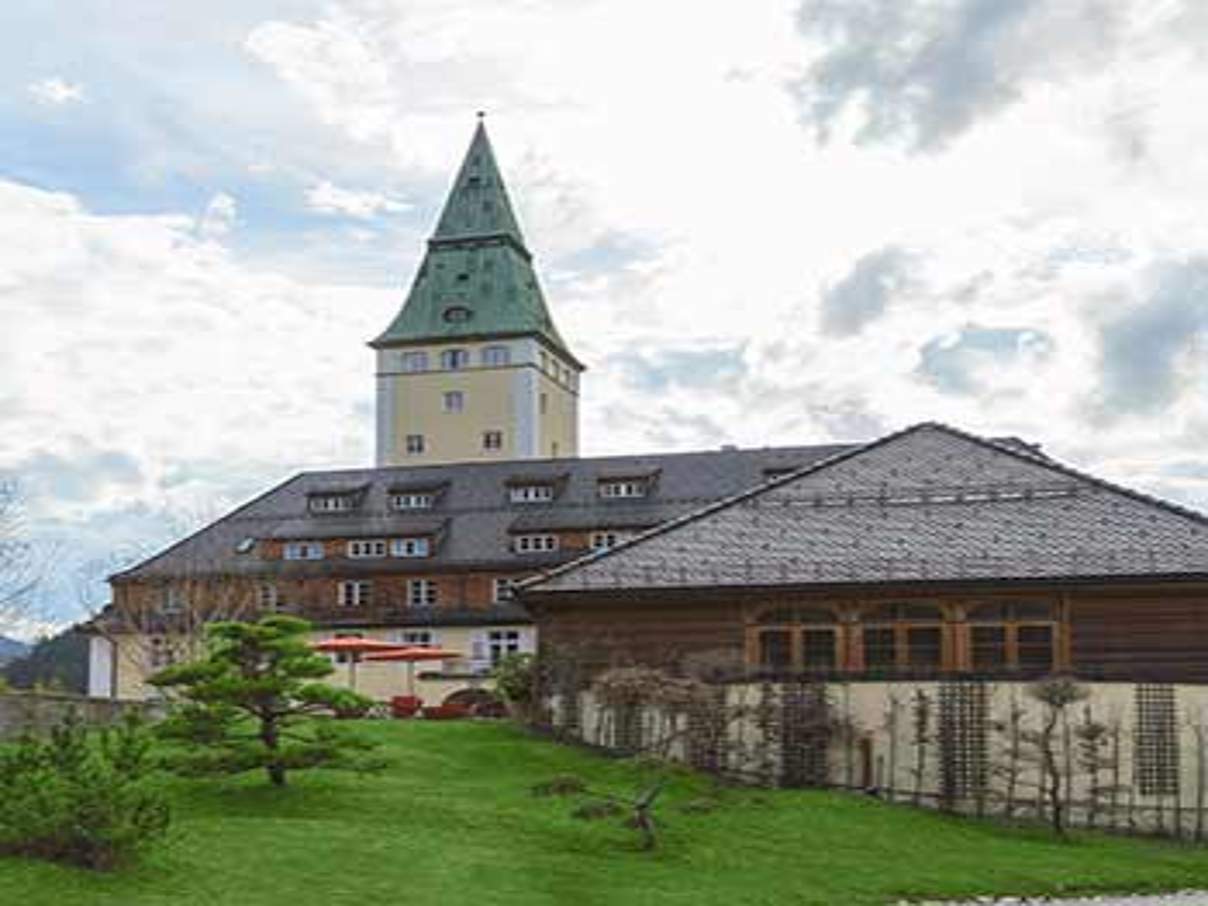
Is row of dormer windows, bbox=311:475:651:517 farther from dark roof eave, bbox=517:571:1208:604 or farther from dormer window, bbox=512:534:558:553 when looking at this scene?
dark roof eave, bbox=517:571:1208:604

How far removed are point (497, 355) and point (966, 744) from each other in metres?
51.0

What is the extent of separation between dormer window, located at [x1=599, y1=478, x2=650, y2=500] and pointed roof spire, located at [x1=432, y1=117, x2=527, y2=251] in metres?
24.7

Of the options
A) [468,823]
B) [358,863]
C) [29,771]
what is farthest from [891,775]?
[29,771]

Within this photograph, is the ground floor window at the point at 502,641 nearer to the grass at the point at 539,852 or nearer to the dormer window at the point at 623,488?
the dormer window at the point at 623,488

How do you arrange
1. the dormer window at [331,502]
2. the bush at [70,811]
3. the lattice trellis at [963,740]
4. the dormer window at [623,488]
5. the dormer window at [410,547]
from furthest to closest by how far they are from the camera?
the dormer window at [331,502], the dormer window at [623,488], the dormer window at [410,547], the lattice trellis at [963,740], the bush at [70,811]

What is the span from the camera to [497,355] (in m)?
76.5

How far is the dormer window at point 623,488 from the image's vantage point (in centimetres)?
5681

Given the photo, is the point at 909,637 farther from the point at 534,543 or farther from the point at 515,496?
the point at 515,496

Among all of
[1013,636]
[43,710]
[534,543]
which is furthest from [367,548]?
[1013,636]

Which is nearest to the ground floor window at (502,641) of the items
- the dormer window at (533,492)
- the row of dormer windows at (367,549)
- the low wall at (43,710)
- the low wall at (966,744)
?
the row of dormer windows at (367,549)

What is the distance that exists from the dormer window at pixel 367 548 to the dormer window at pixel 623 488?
7.09m

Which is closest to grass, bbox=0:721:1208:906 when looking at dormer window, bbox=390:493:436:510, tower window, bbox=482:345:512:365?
dormer window, bbox=390:493:436:510

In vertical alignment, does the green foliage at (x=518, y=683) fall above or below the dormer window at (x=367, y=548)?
below

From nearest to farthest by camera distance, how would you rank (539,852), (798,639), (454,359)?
(539,852) → (798,639) → (454,359)
